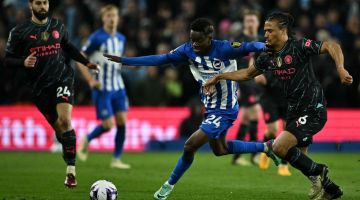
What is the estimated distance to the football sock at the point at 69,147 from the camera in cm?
1097

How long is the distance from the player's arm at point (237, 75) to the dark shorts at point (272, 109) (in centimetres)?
390

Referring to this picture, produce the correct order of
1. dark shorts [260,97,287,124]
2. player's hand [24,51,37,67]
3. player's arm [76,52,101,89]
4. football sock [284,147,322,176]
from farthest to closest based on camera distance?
player's arm [76,52,101,89] < dark shorts [260,97,287,124] < player's hand [24,51,37,67] < football sock [284,147,322,176]

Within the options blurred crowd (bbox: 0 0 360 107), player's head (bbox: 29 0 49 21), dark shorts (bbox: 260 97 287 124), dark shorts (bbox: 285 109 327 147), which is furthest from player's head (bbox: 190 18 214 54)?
blurred crowd (bbox: 0 0 360 107)

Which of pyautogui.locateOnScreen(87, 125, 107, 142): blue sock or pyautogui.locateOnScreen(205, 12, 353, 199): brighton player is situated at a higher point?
pyautogui.locateOnScreen(205, 12, 353, 199): brighton player

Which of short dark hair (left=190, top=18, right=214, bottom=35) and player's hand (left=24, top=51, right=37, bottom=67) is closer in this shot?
short dark hair (left=190, top=18, right=214, bottom=35)

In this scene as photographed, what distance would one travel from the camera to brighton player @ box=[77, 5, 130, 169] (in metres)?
14.5

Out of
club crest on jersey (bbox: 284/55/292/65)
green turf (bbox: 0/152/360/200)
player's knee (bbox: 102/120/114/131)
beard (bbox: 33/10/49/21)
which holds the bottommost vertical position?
green turf (bbox: 0/152/360/200)

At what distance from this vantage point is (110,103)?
14.6 m

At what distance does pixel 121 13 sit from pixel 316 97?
13.3 m

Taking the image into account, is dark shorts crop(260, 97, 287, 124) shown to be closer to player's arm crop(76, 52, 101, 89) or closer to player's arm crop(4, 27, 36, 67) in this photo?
player's arm crop(76, 52, 101, 89)

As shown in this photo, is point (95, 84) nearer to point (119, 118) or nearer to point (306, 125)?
point (119, 118)

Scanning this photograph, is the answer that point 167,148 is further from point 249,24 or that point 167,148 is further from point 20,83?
point 249,24

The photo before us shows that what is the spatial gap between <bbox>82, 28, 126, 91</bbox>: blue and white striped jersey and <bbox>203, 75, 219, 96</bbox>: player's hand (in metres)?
5.05

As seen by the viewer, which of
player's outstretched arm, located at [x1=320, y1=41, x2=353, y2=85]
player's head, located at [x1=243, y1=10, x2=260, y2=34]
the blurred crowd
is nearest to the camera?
player's outstretched arm, located at [x1=320, y1=41, x2=353, y2=85]
